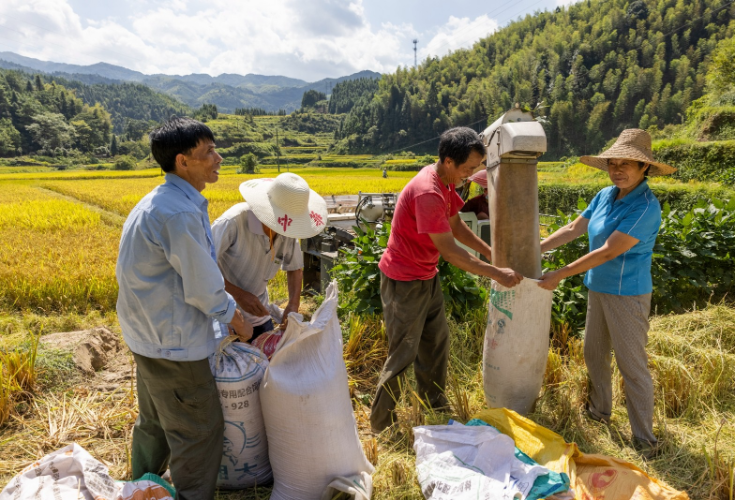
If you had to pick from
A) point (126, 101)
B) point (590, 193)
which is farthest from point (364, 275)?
point (126, 101)

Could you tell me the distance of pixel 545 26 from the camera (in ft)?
315

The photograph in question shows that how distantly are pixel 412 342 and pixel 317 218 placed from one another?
89 centimetres

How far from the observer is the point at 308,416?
1891mm

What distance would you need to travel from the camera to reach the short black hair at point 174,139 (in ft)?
5.41

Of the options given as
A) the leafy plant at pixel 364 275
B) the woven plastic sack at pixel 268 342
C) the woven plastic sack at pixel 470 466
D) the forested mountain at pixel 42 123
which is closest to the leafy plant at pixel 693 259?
the leafy plant at pixel 364 275

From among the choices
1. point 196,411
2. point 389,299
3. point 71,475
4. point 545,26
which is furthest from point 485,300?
point 545,26

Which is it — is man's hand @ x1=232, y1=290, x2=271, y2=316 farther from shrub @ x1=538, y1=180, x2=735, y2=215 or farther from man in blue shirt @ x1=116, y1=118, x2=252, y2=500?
shrub @ x1=538, y1=180, x2=735, y2=215

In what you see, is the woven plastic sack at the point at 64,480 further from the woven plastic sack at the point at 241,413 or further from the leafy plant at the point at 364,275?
the leafy plant at the point at 364,275

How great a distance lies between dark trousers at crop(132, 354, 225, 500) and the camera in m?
1.69

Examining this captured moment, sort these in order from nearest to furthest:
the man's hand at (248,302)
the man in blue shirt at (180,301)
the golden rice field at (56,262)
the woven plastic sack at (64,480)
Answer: the woven plastic sack at (64,480), the man in blue shirt at (180,301), the man's hand at (248,302), the golden rice field at (56,262)

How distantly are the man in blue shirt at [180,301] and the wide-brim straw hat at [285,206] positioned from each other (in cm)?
42

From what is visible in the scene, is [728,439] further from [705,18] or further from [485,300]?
[705,18]

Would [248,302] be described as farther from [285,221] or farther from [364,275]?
[364,275]

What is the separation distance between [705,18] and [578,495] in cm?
8950
